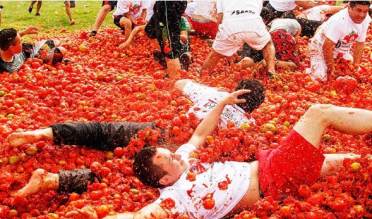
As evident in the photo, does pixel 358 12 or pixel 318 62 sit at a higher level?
pixel 358 12

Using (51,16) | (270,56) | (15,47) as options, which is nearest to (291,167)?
(270,56)

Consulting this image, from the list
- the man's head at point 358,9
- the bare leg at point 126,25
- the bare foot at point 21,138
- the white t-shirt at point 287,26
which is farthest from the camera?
the bare leg at point 126,25

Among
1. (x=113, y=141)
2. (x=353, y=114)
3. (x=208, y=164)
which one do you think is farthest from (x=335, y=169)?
(x=113, y=141)

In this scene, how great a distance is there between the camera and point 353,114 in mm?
4215

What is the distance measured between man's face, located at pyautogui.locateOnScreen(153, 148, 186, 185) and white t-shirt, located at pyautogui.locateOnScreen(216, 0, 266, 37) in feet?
12.7

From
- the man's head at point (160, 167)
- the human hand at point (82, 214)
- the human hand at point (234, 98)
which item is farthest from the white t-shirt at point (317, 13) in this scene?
the human hand at point (82, 214)

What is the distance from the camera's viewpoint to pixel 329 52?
771 cm

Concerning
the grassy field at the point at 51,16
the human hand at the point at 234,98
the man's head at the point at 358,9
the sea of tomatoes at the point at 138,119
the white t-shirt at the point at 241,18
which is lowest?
the grassy field at the point at 51,16

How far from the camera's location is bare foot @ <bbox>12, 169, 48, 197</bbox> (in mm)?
4589

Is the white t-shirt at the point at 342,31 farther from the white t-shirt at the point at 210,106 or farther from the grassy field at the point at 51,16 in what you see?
the grassy field at the point at 51,16

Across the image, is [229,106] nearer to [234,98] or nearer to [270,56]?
[234,98]

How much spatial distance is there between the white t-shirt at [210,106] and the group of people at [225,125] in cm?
1

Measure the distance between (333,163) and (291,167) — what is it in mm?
523

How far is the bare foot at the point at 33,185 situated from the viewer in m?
4.59
